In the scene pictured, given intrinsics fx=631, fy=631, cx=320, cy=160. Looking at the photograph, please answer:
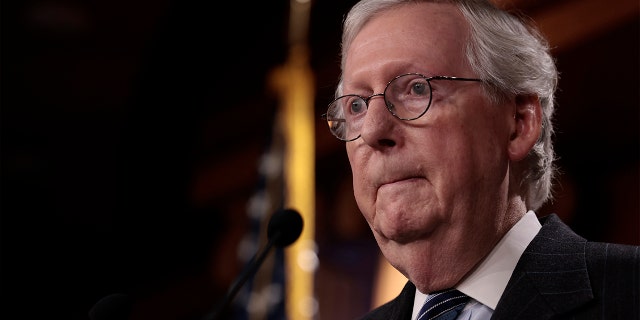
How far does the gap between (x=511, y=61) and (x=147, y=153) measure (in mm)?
3361

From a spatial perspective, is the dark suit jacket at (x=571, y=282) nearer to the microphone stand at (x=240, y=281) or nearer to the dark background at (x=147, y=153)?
the microphone stand at (x=240, y=281)

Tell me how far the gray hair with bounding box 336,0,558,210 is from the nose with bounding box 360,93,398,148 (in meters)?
0.24

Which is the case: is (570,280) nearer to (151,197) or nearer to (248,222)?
(248,222)

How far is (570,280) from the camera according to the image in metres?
1.24

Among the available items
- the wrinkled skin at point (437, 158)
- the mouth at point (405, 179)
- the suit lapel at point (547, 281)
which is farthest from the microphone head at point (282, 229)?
the suit lapel at point (547, 281)

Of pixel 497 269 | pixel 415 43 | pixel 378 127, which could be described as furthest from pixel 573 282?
pixel 415 43

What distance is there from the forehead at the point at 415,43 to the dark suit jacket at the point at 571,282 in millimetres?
438

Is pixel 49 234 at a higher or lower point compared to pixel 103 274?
higher

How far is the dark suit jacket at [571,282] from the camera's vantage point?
1166mm

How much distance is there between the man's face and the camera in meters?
1.34

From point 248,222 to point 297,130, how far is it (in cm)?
67

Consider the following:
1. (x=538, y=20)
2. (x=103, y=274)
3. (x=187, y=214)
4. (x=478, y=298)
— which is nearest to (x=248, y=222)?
(x=187, y=214)

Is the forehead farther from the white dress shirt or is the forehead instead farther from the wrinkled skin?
the white dress shirt

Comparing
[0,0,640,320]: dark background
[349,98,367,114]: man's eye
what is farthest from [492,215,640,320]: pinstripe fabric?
[0,0,640,320]: dark background
